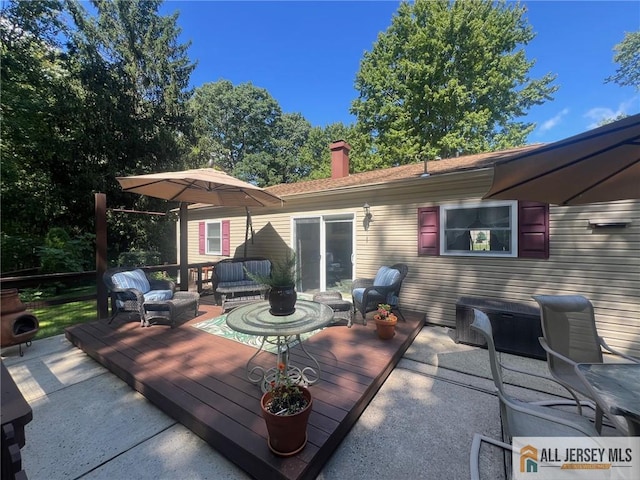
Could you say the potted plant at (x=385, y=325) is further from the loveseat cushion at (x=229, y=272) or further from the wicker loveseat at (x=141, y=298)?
the loveseat cushion at (x=229, y=272)

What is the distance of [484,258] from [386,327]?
93.9 inches

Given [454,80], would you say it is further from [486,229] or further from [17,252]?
[17,252]

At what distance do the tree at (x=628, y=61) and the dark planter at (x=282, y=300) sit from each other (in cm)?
1795

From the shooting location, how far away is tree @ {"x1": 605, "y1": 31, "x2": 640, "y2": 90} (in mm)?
11401

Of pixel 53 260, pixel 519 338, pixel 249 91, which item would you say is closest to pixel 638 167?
pixel 519 338

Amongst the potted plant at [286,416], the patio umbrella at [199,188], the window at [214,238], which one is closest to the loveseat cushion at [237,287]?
the patio umbrella at [199,188]

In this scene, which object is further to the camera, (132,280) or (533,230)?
(132,280)

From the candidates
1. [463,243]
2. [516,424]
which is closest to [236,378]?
[516,424]

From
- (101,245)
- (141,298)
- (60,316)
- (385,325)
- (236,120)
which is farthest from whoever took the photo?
(236,120)

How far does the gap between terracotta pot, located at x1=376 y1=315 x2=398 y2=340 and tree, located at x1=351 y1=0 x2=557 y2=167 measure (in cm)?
1156

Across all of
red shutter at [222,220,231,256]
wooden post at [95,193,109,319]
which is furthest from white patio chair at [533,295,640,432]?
red shutter at [222,220,231,256]

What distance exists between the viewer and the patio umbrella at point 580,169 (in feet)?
4.69

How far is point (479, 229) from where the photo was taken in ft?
15.7

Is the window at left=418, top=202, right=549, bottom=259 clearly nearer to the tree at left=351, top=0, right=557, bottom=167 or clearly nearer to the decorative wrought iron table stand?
the decorative wrought iron table stand
